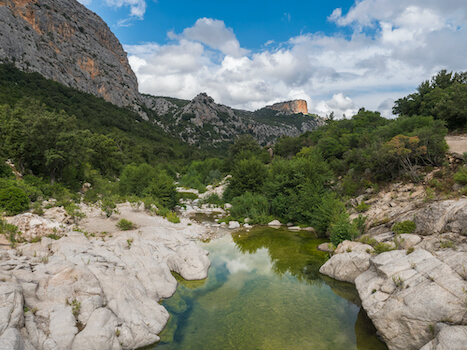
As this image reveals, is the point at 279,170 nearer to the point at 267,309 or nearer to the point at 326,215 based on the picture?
the point at 326,215

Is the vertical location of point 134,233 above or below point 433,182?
below

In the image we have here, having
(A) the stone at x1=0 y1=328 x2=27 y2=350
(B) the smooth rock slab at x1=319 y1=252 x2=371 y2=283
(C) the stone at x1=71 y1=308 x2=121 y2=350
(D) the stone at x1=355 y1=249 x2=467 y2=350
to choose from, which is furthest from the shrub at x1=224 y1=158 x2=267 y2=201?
(A) the stone at x1=0 y1=328 x2=27 y2=350

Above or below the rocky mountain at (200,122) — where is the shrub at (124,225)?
below

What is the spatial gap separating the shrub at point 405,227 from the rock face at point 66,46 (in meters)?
122

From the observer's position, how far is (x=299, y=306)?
41.0 feet

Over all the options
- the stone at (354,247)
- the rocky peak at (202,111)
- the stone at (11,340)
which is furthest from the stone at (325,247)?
the rocky peak at (202,111)

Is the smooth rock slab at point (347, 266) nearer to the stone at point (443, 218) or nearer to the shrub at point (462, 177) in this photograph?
the stone at point (443, 218)

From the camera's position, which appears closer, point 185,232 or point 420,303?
point 420,303

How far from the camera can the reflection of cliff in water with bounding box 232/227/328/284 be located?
1648cm

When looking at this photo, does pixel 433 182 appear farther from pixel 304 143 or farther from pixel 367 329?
pixel 304 143

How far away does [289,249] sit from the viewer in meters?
20.5

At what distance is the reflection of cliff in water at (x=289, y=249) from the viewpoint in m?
16.5

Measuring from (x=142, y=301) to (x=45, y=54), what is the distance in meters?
132

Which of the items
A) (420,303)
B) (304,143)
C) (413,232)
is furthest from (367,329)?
(304,143)
